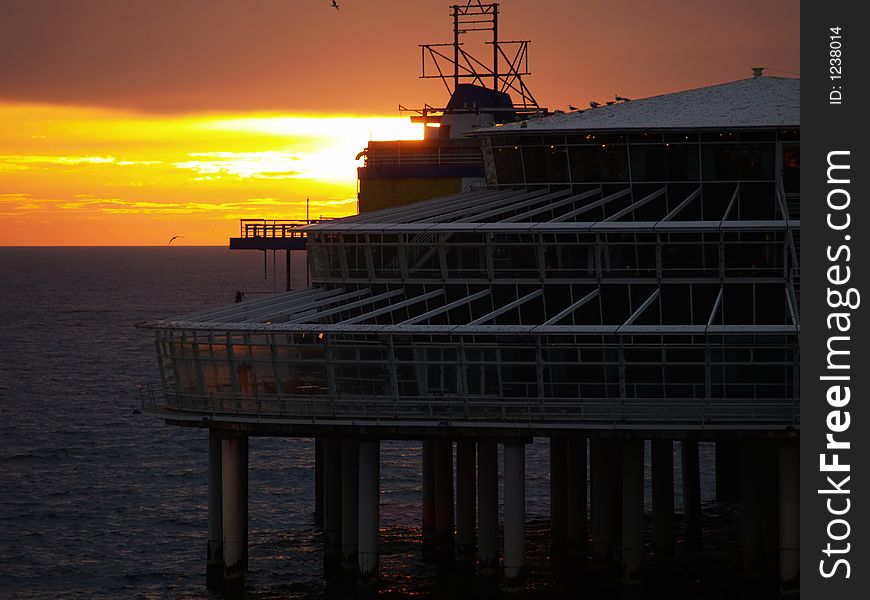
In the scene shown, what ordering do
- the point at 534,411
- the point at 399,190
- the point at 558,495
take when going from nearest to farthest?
the point at 534,411 → the point at 558,495 → the point at 399,190

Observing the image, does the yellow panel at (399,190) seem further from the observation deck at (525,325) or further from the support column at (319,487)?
the observation deck at (525,325)

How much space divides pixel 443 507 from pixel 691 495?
1264cm

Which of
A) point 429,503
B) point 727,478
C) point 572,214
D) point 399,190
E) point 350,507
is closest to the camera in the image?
point 350,507

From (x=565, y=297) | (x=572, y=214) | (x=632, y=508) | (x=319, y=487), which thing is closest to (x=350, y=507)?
(x=632, y=508)

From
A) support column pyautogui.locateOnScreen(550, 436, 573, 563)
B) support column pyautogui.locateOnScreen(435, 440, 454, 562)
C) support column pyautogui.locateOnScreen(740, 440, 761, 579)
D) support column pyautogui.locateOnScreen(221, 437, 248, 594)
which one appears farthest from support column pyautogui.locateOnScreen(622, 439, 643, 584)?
support column pyautogui.locateOnScreen(221, 437, 248, 594)

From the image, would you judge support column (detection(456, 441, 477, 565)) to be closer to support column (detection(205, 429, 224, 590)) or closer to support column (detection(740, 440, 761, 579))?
support column (detection(205, 429, 224, 590))

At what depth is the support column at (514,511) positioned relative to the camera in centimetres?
5741

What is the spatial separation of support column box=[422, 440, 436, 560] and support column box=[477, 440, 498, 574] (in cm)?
839

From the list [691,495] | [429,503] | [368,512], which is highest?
[368,512]

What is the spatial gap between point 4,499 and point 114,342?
330 feet

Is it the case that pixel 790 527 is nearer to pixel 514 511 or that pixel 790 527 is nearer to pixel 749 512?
pixel 749 512

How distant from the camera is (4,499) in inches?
3489

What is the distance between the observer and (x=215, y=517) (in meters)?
61.1
